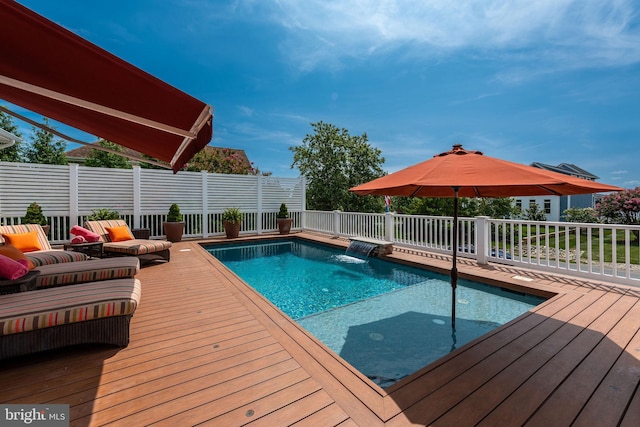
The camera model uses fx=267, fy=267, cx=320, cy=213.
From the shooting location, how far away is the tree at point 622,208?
13.0 metres

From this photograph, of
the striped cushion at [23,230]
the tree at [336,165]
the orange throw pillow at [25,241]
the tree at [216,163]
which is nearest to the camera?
the orange throw pillow at [25,241]

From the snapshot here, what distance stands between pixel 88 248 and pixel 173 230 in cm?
374

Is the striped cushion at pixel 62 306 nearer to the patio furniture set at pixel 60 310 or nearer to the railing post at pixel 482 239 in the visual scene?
the patio furniture set at pixel 60 310

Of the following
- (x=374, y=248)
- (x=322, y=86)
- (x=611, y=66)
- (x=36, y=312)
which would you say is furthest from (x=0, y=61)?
(x=611, y=66)

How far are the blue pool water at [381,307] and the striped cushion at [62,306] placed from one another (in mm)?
2191

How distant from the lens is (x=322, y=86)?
13.9 m

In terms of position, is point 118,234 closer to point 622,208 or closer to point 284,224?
point 284,224

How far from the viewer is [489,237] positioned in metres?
6.01

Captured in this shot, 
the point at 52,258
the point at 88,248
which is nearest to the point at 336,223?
the point at 88,248

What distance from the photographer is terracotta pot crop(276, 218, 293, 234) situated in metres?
11.6

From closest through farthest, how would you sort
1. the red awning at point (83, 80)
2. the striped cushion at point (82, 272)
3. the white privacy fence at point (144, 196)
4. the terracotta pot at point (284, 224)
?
the red awning at point (83, 80)
the striped cushion at point (82, 272)
the white privacy fence at point (144, 196)
the terracotta pot at point (284, 224)

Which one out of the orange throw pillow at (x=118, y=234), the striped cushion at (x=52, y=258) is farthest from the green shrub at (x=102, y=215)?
the striped cushion at (x=52, y=258)

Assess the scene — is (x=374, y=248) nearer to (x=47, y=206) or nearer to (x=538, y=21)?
(x=538, y=21)

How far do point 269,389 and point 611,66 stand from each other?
24.1 m
